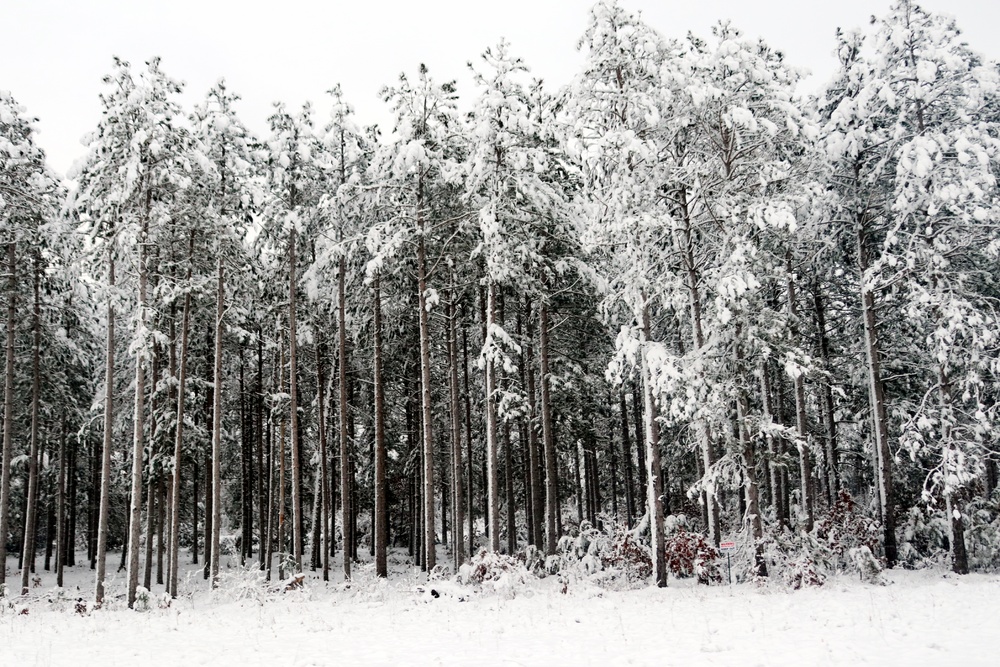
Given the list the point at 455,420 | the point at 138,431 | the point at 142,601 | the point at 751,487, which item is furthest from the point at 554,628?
the point at 138,431

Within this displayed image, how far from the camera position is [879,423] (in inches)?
631

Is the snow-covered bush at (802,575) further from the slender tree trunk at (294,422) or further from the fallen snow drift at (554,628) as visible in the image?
the slender tree trunk at (294,422)

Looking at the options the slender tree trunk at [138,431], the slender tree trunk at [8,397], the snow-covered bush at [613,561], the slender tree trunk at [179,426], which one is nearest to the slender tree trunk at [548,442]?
the snow-covered bush at [613,561]

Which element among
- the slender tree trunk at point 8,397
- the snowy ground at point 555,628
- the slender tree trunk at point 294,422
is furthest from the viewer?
the slender tree trunk at point 294,422

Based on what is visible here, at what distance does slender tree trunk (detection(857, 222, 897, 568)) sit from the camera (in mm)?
15766

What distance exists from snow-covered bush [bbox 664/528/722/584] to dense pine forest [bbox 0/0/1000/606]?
0.07 metres

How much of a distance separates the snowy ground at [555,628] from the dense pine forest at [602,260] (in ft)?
4.68

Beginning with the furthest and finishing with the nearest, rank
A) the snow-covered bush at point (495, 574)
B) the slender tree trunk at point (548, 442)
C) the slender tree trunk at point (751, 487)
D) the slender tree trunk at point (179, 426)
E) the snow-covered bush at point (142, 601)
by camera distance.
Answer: the slender tree trunk at point (179, 426) < the slender tree trunk at point (548, 442) < the snow-covered bush at point (142, 601) < the snow-covered bush at point (495, 574) < the slender tree trunk at point (751, 487)

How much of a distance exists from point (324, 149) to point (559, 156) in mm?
7465

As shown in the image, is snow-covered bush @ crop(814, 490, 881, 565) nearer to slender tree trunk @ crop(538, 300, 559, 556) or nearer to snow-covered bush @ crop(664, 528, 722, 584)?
snow-covered bush @ crop(664, 528, 722, 584)

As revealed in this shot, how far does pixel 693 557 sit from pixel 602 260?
846 cm

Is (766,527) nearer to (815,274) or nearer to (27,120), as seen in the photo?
(815,274)

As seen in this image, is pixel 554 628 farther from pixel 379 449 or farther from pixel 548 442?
pixel 379 449

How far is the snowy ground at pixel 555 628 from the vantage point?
8.87m
